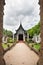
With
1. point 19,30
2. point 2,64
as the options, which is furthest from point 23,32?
point 2,64

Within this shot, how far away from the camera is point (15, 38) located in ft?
129

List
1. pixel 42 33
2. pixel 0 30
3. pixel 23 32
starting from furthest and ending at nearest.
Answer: pixel 23 32 → pixel 0 30 → pixel 42 33

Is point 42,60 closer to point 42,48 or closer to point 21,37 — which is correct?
point 42,48

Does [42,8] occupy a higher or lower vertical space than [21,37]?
higher

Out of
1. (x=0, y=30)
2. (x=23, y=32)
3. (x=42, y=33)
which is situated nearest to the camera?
(x=42, y=33)

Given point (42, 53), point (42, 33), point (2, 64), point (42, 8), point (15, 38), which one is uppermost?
point (42, 8)

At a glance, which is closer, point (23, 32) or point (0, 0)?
point (0, 0)

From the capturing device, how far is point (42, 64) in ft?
22.0

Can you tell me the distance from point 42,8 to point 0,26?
6.84 ft

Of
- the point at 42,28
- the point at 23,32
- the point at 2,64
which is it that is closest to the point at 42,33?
the point at 42,28

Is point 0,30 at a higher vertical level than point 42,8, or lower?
lower

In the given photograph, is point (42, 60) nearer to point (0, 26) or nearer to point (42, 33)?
point (42, 33)

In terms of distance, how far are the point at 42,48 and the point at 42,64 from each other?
0.71 metres

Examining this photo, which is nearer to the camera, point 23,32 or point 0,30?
point 0,30
